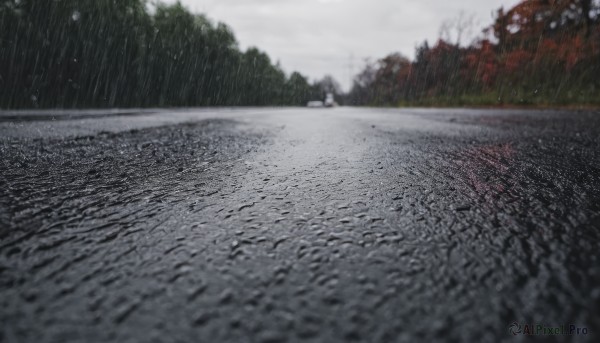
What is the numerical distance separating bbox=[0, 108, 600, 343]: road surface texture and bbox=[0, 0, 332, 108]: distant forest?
1787 cm

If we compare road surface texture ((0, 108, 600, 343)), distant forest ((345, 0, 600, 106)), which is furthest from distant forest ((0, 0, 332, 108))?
distant forest ((345, 0, 600, 106))

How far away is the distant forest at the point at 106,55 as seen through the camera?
15.3m

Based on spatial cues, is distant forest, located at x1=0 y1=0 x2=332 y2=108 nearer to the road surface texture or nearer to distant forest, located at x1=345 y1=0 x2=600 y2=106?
the road surface texture

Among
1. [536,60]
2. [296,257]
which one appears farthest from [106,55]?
[536,60]

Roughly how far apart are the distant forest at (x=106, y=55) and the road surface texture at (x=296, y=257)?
1787cm

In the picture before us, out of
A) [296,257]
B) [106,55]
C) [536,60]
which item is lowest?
[296,257]

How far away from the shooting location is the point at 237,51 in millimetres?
39906

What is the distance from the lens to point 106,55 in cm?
1925

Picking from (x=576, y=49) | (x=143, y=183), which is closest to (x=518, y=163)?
(x=143, y=183)

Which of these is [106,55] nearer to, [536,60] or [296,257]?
[296,257]

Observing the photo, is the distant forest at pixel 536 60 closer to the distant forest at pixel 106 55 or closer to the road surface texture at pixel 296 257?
the road surface texture at pixel 296 257

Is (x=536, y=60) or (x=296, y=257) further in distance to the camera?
(x=536, y=60)

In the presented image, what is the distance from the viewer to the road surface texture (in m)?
0.65

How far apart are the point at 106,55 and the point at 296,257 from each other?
74.6 ft
